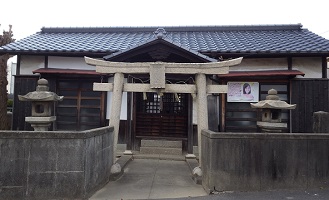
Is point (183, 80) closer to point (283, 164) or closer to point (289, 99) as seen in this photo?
point (289, 99)

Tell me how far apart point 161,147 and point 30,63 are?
6.71 metres

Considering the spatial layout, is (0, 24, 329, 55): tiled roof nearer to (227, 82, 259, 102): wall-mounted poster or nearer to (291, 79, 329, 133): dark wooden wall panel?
(291, 79, 329, 133): dark wooden wall panel

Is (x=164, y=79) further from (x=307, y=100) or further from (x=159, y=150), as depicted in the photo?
(x=307, y=100)

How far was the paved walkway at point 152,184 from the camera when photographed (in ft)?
19.4

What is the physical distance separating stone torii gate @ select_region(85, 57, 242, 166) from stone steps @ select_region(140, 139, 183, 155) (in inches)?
122

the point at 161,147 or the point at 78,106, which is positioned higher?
the point at 78,106

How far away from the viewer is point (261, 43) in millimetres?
11078

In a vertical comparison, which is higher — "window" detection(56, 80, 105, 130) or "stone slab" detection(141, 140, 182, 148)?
"window" detection(56, 80, 105, 130)

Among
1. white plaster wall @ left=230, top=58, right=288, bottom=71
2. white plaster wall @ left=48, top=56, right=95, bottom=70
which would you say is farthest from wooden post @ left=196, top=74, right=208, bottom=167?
white plaster wall @ left=48, top=56, right=95, bottom=70

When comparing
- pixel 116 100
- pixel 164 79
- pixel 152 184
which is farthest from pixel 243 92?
pixel 152 184

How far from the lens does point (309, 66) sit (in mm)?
9953

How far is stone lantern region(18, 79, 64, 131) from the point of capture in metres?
7.93

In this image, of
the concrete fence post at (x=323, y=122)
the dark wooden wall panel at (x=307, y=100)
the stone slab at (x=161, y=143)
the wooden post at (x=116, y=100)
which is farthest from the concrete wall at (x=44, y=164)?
the dark wooden wall panel at (x=307, y=100)

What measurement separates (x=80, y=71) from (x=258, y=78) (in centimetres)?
731
